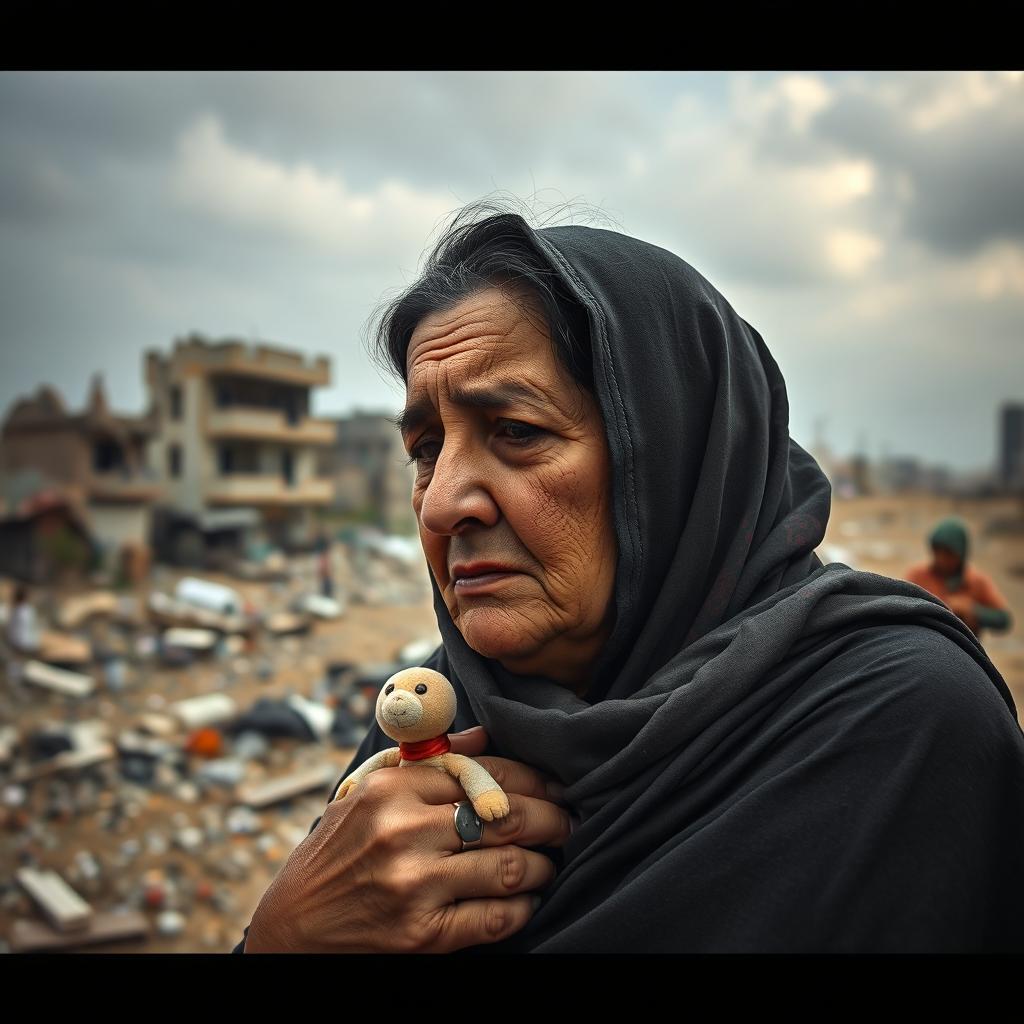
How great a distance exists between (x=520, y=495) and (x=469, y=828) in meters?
0.67

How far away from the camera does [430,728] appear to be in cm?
163

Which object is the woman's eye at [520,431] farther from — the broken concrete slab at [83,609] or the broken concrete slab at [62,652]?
the broken concrete slab at [83,609]

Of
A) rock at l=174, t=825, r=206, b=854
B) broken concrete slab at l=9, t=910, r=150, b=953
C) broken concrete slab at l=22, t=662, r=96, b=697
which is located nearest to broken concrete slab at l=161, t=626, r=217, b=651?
broken concrete slab at l=22, t=662, r=96, b=697

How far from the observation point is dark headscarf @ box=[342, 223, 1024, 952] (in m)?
1.35

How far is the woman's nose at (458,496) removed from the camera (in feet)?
5.61

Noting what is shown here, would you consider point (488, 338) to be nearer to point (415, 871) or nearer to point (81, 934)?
point (415, 871)

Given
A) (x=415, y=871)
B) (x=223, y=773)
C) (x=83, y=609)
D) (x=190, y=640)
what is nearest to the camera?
(x=415, y=871)

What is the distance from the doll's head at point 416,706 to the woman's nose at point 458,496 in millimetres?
317

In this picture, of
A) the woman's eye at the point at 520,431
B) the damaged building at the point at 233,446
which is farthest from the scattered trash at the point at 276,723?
the damaged building at the point at 233,446

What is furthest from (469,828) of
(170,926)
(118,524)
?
(118,524)

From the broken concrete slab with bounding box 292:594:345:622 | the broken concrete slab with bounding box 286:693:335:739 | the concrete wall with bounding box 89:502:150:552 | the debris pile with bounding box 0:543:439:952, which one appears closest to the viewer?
the debris pile with bounding box 0:543:439:952

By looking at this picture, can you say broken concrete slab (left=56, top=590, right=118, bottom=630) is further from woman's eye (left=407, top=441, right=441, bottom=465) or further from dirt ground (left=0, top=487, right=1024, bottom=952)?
woman's eye (left=407, top=441, right=441, bottom=465)

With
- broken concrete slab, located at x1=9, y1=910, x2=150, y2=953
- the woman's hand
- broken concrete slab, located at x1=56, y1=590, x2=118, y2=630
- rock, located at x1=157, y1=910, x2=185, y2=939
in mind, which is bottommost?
rock, located at x1=157, y1=910, x2=185, y2=939

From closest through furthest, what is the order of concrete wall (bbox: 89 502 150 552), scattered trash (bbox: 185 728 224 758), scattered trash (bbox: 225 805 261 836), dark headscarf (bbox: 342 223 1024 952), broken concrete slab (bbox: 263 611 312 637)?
dark headscarf (bbox: 342 223 1024 952) → scattered trash (bbox: 225 805 261 836) → scattered trash (bbox: 185 728 224 758) → broken concrete slab (bbox: 263 611 312 637) → concrete wall (bbox: 89 502 150 552)
